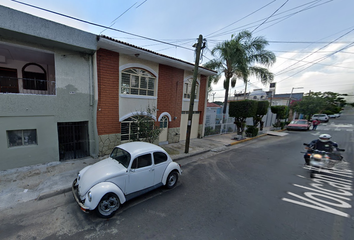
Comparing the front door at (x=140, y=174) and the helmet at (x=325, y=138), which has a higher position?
the helmet at (x=325, y=138)

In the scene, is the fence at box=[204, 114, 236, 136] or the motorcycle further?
the fence at box=[204, 114, 236, 136]

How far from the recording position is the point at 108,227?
3322mm

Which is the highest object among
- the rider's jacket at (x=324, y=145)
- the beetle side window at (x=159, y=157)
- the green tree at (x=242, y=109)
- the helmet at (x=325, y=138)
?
the green tree at (x=242, y=109)

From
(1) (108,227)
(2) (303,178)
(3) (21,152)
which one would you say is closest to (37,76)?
(3) (21,152)

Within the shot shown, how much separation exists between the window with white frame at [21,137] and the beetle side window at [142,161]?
17.6 feet

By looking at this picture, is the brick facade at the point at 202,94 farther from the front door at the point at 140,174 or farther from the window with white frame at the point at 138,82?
the front door at the point at 140,174

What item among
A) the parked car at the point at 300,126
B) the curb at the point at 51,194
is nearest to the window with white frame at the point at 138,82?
the curb at the point at 51,194

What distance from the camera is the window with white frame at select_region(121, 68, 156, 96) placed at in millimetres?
8258

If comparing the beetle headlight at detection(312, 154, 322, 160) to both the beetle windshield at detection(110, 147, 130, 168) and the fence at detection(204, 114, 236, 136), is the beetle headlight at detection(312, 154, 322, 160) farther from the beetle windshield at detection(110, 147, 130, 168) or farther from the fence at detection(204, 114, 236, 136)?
the fence at detection(204, 114, 236, 136)

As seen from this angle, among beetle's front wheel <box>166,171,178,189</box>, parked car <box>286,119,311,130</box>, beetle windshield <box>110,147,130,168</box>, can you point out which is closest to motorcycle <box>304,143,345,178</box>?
beetle's front wheel <box>166,171,178,189</box>

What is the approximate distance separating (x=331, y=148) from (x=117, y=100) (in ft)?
35.6

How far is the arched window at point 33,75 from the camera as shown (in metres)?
8.04

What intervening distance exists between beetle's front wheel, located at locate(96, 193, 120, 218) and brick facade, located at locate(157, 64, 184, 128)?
22.1 feet

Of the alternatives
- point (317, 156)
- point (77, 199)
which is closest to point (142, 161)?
point (77, 199)
